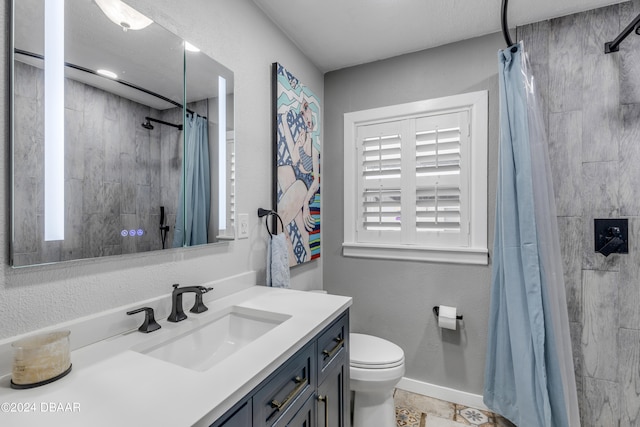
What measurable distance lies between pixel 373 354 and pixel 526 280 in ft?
3.02

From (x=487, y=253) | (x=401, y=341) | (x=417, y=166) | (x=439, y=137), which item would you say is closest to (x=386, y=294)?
(x=401, y=341)

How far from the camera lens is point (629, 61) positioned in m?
1.66

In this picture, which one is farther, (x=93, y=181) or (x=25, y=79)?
(x=93, y=181)

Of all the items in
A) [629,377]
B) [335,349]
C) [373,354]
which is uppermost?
[335,349]

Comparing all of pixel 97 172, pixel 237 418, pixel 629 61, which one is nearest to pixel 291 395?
pixel 237 418

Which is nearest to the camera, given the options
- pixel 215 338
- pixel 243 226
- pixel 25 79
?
pixel 25 79

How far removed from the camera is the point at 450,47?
2.05 meters

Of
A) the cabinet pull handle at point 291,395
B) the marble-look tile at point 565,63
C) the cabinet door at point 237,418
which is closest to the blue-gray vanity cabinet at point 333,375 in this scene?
the cabinet pull handle at point 291,395

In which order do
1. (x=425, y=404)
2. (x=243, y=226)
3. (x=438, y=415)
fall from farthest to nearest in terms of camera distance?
1. (x=425, y=404)
2. (x=438, y=415)
3. (x=243, y=226)

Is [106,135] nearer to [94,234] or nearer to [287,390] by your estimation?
[94,234]

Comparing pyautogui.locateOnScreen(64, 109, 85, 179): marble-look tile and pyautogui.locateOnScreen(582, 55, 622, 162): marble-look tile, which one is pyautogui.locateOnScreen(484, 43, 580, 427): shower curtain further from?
pyautogui.locateOnScreen(64, 109, 85, 179): marble-look tile

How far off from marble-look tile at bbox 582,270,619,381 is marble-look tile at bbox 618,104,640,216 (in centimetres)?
40

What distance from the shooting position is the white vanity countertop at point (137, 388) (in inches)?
23.0

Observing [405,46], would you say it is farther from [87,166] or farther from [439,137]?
[87,166]
